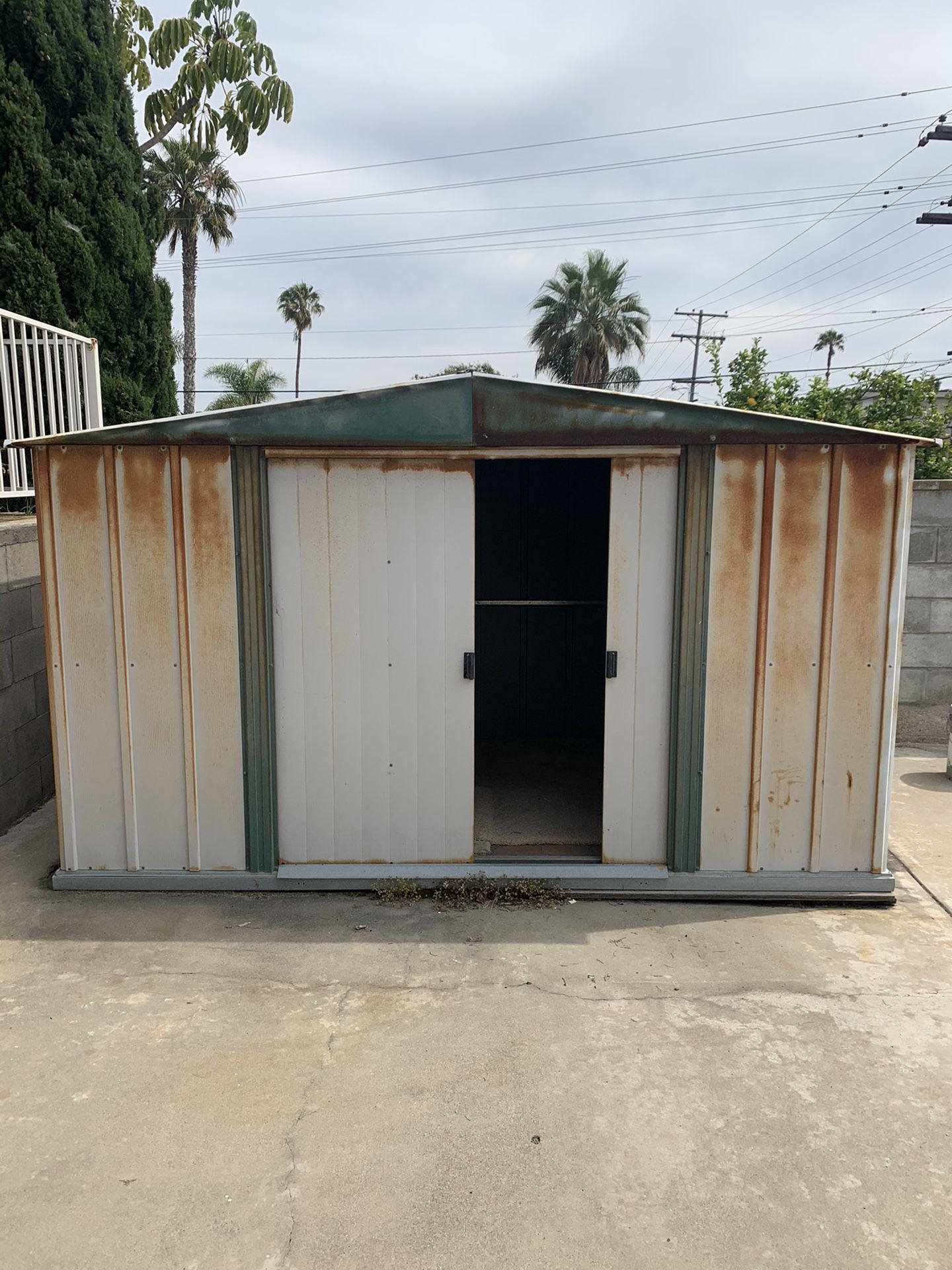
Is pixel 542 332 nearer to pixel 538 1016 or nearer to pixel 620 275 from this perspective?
pixel 620 275

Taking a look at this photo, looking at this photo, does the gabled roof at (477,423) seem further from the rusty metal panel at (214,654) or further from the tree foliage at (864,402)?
the tree foliage at (864,402)

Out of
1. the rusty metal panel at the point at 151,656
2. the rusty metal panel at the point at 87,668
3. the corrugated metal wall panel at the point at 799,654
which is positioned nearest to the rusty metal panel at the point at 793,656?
the corrugated metal wall panel at the point at 799,654

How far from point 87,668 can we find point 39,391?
2.46 meters

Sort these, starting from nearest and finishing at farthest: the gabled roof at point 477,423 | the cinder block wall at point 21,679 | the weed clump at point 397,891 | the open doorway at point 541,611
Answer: the gabled roof at point 477,423
the weed clump at point 397,891
the cinder block wall at point 21,679
the open doorway at point 541,611

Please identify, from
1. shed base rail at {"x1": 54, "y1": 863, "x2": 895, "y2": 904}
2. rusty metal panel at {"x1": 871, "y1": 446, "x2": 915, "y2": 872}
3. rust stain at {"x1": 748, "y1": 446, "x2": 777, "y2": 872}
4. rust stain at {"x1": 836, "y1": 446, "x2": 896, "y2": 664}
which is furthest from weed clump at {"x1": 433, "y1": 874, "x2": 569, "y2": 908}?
rust stain at {"x1": 836, "y1": 446, "x2": 896, "y2": 664}

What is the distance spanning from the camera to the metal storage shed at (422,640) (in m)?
4.32

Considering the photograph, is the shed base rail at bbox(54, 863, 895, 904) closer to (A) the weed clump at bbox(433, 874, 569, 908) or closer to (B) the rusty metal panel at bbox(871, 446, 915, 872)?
(A) the weed clump at bbox(433, 874, 569, 908)

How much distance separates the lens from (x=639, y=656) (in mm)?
4539

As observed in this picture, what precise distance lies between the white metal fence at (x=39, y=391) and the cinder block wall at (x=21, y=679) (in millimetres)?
387

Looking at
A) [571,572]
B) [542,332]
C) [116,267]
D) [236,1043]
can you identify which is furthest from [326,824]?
[542,332]

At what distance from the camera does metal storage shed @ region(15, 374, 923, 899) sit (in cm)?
432

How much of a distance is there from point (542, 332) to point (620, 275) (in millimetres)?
3084

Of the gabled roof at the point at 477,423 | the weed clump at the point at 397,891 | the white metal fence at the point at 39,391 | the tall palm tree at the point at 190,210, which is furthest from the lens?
the tall palm tree at the point at 190,210

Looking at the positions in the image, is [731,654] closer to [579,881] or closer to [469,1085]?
[579,881]
